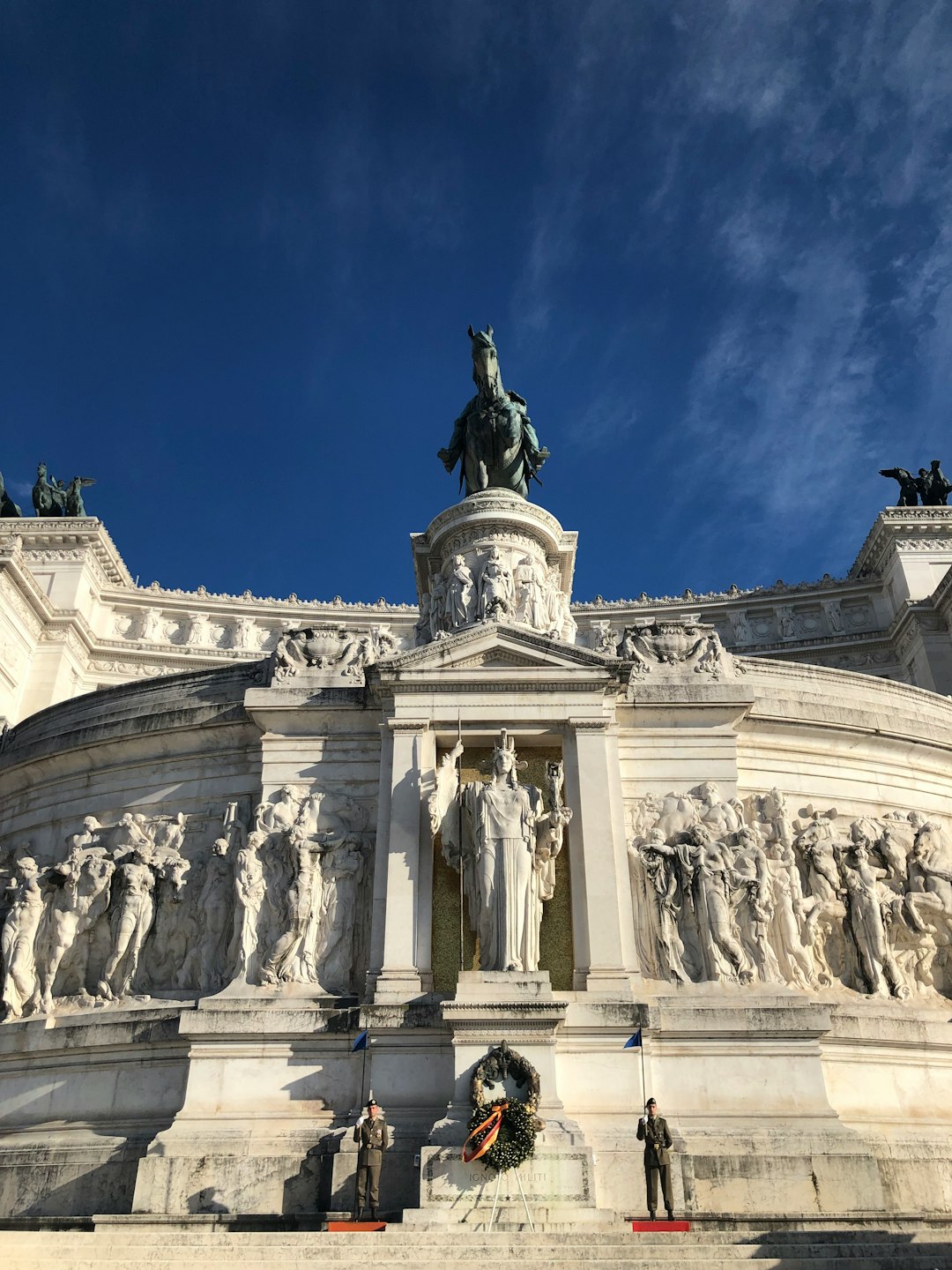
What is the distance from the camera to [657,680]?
737 inches

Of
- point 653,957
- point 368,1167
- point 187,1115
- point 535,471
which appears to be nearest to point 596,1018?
point 653,957

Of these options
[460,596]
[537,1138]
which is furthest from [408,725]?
[460,596]

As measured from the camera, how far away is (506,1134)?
13.0m

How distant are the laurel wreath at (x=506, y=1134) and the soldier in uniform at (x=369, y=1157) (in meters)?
1.15


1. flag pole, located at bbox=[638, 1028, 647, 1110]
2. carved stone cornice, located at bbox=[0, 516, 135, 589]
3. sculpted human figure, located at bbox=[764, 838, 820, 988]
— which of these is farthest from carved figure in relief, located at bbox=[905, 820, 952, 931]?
carved stone cornice, located at bbox=[0, 516, 135, 589]

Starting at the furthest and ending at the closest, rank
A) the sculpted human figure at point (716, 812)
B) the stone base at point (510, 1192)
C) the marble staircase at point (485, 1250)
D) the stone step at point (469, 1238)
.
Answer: the sculpted human figure at point (716, 812) → the stone base at point (510, 1192) → the stone step at point (469, 1238) → the marble staircase at point (485, 1250)

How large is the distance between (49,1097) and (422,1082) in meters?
6.29

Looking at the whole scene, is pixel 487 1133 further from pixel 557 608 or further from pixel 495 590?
pixel 557 608

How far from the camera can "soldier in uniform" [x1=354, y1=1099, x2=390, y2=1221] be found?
12648 mm

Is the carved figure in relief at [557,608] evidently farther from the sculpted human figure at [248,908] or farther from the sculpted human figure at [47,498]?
the sculpted human figure at [47,498]

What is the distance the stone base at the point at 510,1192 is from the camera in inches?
490

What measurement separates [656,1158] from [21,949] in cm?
1106

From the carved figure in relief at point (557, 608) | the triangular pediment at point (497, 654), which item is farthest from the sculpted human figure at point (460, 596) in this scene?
the triangular pediment at point (497, 654)

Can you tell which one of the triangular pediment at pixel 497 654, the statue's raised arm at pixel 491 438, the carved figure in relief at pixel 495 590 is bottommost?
the triangular pediment at pixel 497 654
